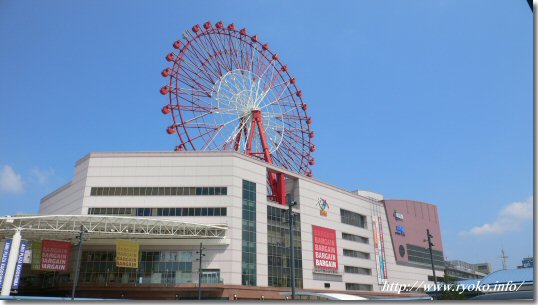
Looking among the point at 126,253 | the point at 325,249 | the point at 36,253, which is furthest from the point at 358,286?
the point at 36,253

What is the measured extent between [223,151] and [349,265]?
2388cm

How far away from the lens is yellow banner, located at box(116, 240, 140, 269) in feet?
136

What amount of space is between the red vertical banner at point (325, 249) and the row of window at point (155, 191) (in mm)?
14813

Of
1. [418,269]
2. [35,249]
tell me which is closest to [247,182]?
[35,249]

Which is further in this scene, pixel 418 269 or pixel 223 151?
pixel 418 269

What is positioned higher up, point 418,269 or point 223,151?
point 223,151

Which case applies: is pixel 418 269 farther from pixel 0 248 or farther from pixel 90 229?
pixel 0 248

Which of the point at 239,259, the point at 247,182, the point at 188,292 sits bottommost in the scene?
the point at 188,292

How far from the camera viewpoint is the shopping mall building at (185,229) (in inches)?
1769

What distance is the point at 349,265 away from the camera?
60.5m

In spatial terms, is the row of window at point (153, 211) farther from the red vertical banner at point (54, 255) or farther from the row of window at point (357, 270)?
the row of window at point (357, 270)

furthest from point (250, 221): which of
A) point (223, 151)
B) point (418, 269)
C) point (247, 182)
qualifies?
point (418, 269)

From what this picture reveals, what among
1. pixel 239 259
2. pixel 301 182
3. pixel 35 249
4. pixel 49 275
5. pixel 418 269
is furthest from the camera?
pixel 418 269

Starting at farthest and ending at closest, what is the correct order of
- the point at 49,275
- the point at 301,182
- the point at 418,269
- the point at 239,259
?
the point at 418,269, the point at 301,182, the point at 49,275, the point at 239,259
